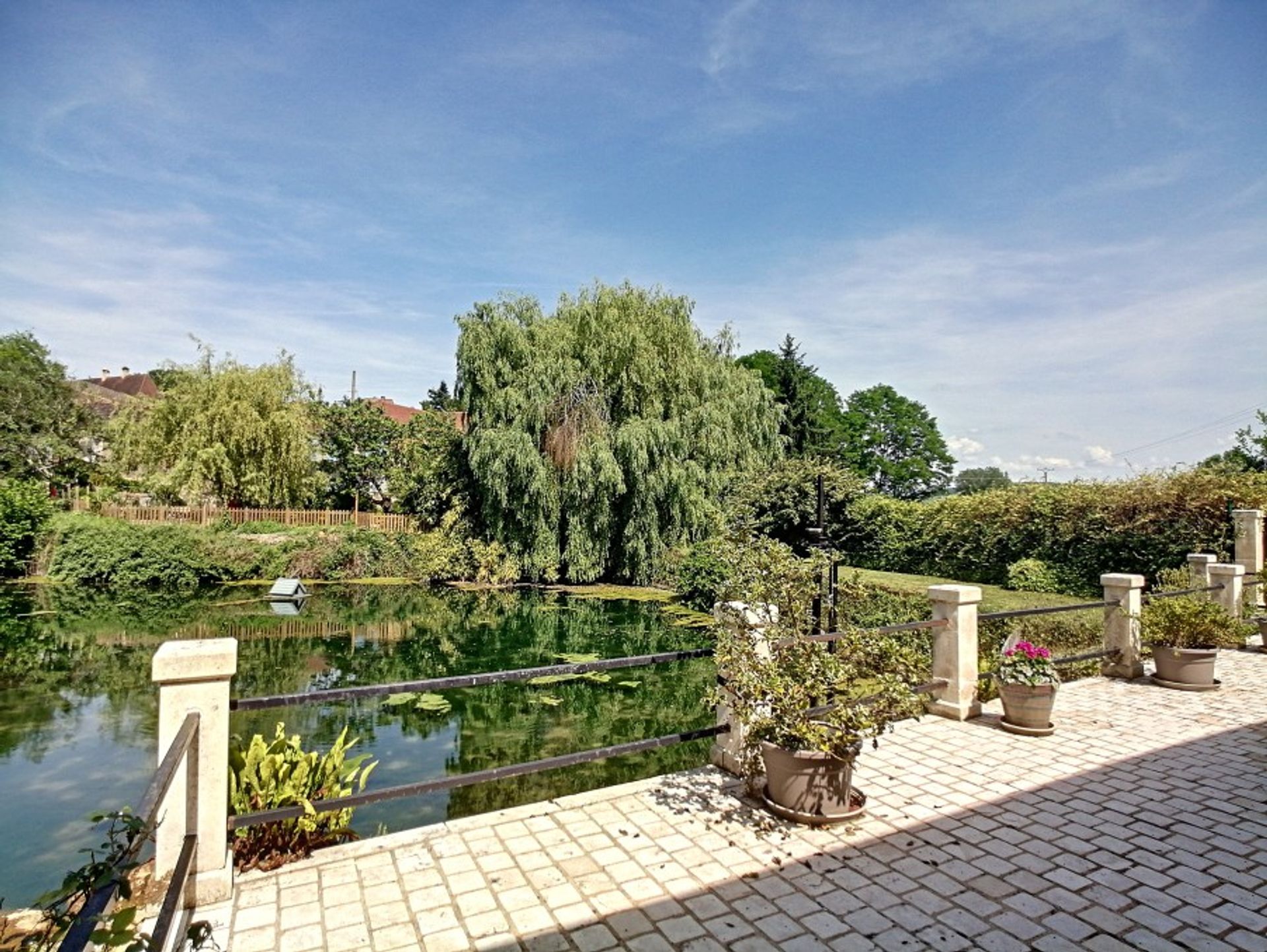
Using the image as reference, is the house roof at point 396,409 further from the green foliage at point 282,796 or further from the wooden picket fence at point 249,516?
the green foliage at point 282,796

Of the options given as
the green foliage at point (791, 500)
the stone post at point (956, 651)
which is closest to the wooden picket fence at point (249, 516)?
→ the green foliage at point (791, 500)

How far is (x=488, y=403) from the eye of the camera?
18.4m

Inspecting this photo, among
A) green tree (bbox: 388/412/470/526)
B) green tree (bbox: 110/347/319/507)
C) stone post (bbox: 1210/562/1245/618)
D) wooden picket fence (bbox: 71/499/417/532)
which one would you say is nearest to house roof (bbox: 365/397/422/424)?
green tree (bbox: 388/412/470/526)

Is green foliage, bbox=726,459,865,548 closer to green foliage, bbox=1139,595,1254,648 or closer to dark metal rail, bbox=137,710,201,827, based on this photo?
green foliage, bbox=1139,595,1254,648

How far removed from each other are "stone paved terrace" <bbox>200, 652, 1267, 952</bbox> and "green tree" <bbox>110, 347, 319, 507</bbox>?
75.9 feet

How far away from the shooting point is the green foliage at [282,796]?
337cm

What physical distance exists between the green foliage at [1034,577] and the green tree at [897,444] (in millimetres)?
30033

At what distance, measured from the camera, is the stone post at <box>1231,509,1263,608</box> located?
436 inches

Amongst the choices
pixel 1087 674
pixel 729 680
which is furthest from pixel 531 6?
pixel 1087 674

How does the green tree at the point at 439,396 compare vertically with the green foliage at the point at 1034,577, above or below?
above

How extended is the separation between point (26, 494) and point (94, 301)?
332 inches

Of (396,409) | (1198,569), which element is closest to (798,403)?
(1198,569)

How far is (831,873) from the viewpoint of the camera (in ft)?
10.8

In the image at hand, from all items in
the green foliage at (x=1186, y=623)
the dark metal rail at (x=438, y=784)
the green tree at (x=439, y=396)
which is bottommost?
the dark metal rail at (x=438, y=784)
